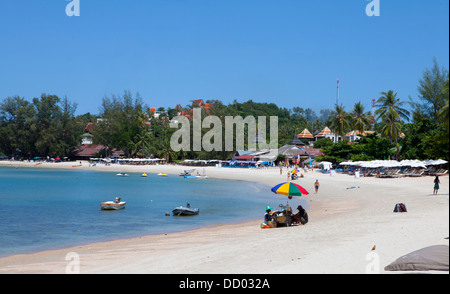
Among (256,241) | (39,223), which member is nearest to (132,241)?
(256,241)

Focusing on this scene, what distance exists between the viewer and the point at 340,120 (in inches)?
2697

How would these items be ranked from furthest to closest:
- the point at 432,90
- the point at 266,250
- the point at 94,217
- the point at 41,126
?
1. the point at 41,126
2. the point at 432,90
3. the point at 94,217
4. the point at 266,250

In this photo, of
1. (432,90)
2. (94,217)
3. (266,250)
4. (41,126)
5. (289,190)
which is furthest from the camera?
(41,126)

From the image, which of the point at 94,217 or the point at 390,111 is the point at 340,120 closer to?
the point at 390,111

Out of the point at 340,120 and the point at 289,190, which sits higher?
the point at 340,120

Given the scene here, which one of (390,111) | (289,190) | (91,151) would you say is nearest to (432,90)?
(390,111)

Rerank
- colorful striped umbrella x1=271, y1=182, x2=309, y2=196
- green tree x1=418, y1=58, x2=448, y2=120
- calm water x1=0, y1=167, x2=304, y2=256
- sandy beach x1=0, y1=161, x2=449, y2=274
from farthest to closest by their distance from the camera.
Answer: green tree x1=418, y1=58, x2=448, y2=120
calm water x1=0, y1=167, x2=304, y2=256
colorful striped umbrella x1=271, y1=182, x2=309, y2=196
sandy beach x1=0, y1=161, x2=449, y2=274

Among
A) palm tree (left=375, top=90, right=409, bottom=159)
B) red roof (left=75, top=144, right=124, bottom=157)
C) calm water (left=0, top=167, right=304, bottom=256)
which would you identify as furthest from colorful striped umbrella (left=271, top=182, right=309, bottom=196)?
red roof (left=75, top=144, right=124, bottom=157)

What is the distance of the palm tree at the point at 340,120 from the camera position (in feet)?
222

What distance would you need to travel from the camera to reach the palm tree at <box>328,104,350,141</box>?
222ft

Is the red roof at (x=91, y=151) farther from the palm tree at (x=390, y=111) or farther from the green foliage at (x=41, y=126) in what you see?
the palm tree at (x=390, y=111)

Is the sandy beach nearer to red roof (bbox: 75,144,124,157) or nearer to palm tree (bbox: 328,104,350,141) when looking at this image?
palm tree (bbox: 328,104,350,141)

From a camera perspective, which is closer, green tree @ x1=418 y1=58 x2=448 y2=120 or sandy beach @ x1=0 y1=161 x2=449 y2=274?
sandy beach @ x1=0 y1=161 x2=449 y2=274
